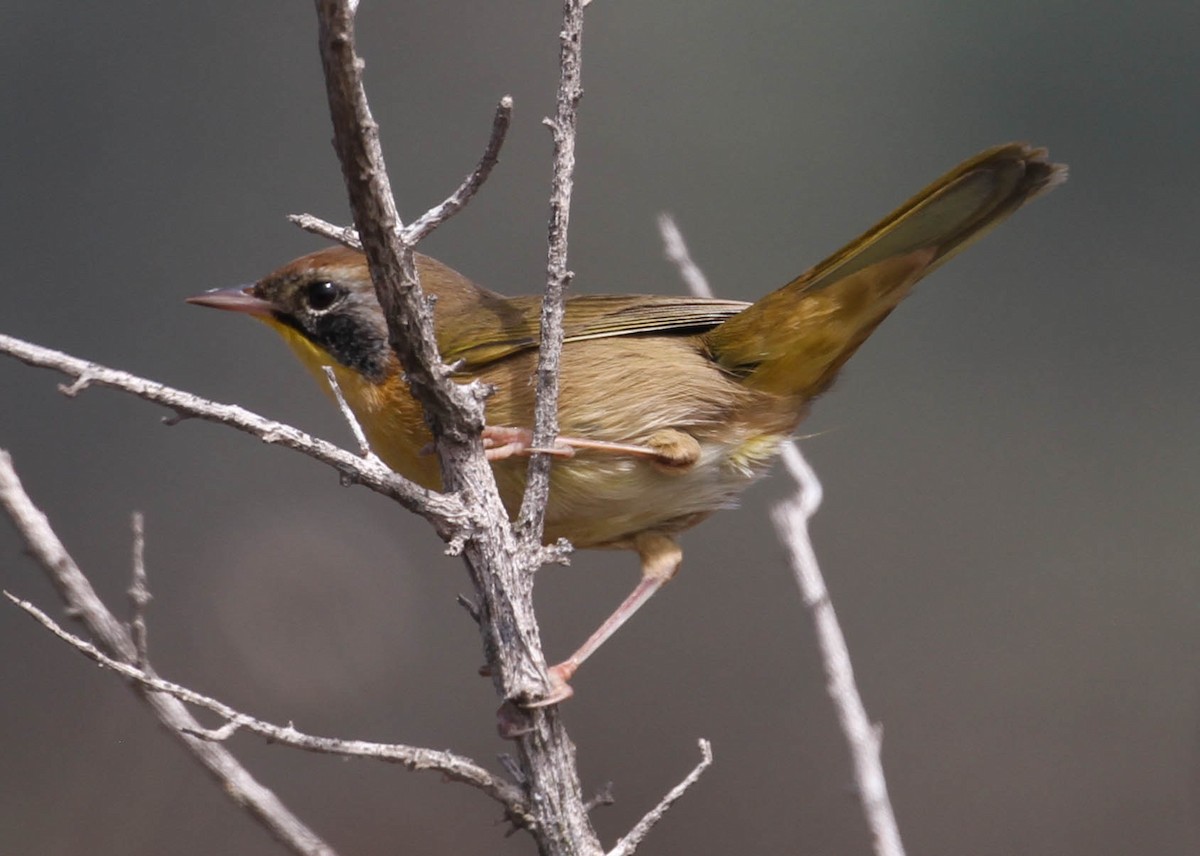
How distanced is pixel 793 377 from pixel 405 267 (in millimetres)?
1459

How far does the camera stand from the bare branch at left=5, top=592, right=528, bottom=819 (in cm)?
183

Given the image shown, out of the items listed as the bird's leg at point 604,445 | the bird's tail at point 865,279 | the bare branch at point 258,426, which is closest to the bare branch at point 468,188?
the bare branch at point 258,426

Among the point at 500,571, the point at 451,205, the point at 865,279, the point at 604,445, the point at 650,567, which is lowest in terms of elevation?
the point at 650,567

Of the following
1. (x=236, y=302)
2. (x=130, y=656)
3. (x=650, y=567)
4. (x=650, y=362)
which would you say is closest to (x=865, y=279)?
(x=650, y=362)

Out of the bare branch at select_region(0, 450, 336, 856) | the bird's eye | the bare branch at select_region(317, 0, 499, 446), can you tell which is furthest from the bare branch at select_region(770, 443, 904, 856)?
the bird's eye

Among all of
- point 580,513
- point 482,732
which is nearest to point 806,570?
point 580,513

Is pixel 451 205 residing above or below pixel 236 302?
below

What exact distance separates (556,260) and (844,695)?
1021mm

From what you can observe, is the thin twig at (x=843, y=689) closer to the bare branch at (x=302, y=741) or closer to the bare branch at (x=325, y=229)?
the bare branch at (x=302, y=741)

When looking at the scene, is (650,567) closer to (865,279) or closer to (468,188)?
(865,279)

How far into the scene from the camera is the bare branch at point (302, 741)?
5.99 feet

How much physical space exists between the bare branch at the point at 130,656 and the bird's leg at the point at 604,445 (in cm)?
77

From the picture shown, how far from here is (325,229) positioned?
209 cm

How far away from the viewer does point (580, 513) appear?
291 cm
